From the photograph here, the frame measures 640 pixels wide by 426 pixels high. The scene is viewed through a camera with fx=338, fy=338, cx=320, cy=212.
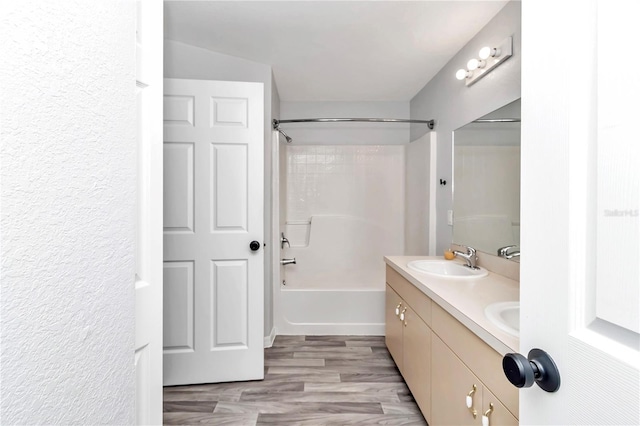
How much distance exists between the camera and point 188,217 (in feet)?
7.22

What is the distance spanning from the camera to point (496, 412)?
1061 mm

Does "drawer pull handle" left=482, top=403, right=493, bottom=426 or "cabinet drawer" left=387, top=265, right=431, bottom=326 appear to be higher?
"cabinet drawer" left=387, top=265, right=431, bottom=326

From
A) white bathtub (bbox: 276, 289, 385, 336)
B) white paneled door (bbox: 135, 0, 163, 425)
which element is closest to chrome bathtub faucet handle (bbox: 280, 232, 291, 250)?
white bathtub (bbox: 276, 289, 385, 336)

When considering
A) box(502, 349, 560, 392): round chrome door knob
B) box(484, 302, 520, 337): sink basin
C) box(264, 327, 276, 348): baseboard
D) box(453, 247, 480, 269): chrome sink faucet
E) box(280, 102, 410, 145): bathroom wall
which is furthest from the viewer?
box(280, 102, 410, 145): bathroom wall

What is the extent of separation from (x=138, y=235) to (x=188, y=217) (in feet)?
4.00

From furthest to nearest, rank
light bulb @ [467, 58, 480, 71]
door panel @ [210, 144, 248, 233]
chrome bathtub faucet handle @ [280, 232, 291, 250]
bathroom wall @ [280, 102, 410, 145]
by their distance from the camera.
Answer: bathroom wall @ [280, 102, 410, 145]
chrome bathtub faucet handle @ [280, 232, 291, 250]
door panel @ [210, 144, 248, 233]
light bulb @ [467, 58, 480, 71]

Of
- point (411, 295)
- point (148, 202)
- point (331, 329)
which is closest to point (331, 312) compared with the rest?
point (331, 329)

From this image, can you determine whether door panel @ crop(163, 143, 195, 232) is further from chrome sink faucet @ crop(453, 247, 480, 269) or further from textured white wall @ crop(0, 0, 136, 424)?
chrome sink faucet @ crop(453, 247, 480, 269)

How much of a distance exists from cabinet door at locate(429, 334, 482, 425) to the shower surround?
1996mm

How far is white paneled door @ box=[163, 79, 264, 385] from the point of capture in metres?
2.18

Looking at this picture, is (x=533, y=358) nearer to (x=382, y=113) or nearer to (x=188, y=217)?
(x=188, y=217)

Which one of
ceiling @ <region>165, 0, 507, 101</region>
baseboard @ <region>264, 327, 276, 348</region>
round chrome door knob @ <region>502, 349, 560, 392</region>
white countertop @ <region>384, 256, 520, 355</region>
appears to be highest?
ceiling @ <region>165, 0, 507, 101</region>

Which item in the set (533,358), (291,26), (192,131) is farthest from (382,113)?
(533,358)

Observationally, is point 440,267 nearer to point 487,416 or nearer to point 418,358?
point 418,358
